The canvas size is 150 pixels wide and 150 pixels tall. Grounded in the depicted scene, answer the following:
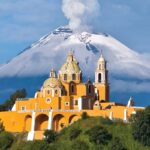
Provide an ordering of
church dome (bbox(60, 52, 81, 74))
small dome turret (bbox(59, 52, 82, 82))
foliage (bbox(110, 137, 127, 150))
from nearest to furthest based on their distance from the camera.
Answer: foliage (bbox(110, 137, 127, 150))
small dome turret (bbox(59, 52, 82, 82))
church dome (bbox(60, 52, 81, 74))

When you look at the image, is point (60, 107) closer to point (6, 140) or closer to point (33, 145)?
point (6, 140)

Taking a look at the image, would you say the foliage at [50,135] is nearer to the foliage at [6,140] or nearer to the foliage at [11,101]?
the foliage at [6,140]

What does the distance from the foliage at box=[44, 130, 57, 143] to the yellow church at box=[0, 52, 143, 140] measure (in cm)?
346

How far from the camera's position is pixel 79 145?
7669 centimetres

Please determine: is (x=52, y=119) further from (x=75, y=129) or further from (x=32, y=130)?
(x=75, y=129)

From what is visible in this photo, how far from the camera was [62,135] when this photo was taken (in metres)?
81.4

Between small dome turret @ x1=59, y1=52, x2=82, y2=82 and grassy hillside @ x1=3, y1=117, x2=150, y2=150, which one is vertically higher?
small dome turret @ x1=59, y1=52, x2=82, y2=82

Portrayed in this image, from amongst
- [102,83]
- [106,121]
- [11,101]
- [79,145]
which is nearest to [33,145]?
[79,145]

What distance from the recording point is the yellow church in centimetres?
8725

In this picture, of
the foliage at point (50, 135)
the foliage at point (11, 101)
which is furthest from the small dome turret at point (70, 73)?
the foliage at point (50, 135)

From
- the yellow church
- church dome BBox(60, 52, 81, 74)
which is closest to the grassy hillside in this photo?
the yellow church

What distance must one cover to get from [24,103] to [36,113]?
11.7ft

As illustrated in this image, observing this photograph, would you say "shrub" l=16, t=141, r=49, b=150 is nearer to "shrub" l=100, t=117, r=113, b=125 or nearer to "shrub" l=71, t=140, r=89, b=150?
"shrub" l=71, t=140, r=89, b=150

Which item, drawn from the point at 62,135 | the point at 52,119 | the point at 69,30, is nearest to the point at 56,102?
the point at 52,119
